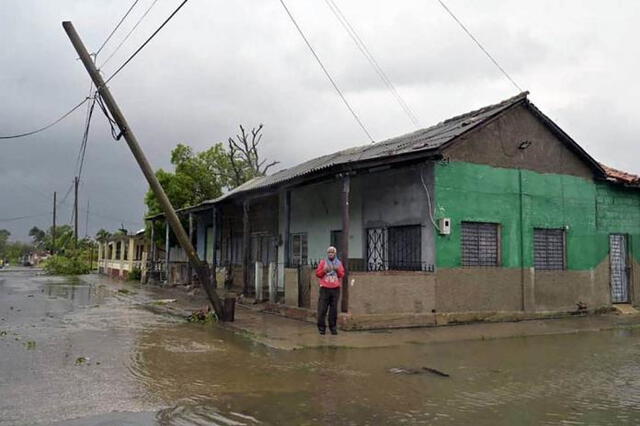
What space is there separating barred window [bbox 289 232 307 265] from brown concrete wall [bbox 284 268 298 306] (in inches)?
160

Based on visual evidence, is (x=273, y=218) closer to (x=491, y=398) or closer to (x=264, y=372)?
(x=264, y=372)

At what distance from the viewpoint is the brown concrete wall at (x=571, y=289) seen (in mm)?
13359

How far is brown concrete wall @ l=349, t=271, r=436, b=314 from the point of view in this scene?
439 inches

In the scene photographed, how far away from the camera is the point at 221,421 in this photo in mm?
5016

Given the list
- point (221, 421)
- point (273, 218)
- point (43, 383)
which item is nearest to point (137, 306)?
point (273, 218)

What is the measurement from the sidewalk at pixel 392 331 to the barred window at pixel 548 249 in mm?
1351

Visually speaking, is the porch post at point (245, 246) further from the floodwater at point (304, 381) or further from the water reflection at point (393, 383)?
the water reflection at point (393, 383)

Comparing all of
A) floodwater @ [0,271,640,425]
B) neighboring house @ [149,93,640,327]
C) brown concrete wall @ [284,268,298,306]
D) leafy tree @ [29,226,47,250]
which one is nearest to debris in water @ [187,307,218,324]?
floodwater @ [0,271,640,425]

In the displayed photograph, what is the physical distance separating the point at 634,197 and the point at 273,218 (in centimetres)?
1137

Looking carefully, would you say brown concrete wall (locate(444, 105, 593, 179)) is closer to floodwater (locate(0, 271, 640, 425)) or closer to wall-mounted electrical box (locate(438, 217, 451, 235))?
wall-mounted electrical box (locate(438, 217, 451, 235))

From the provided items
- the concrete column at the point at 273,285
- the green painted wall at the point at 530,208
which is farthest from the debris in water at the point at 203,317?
the green painted wall at the point at 530,208

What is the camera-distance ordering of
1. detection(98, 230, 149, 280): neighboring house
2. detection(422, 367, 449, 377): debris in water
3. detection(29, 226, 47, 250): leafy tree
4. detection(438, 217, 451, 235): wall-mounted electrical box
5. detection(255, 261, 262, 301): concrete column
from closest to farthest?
detection(422, 367, 449, 377): debris in water, detection(438, 217, 451, 235): wall-mounted electrical box, detection(255, 261, 262, 301): concrete column, detection(98, 230, 149, 280): neighboring house, detection(29, 226, 47, 250): leafy tree

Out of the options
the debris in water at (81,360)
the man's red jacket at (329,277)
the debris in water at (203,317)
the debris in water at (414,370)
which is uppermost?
the man's red jacket at (329,277)

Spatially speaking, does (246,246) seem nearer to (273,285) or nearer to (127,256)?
(273,285)
